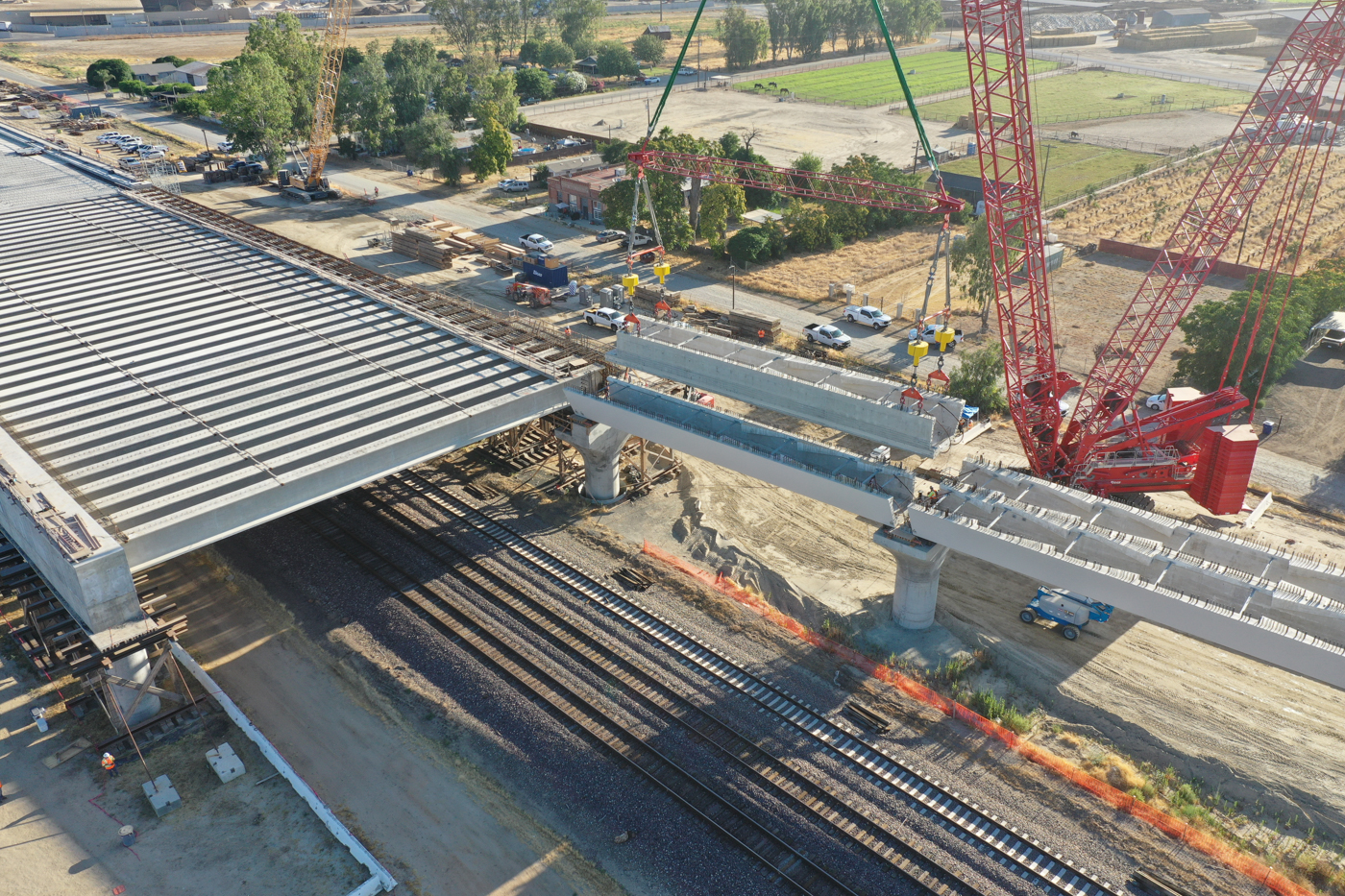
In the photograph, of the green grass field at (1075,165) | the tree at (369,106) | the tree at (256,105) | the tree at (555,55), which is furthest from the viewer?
the tree at (555,55)

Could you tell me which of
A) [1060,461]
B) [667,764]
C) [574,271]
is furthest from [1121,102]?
[667,764]

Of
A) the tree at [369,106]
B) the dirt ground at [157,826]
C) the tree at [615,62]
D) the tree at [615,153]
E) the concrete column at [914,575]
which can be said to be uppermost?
the tree at [615,62]

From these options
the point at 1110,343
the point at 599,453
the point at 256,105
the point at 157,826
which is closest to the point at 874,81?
the point at 256,105

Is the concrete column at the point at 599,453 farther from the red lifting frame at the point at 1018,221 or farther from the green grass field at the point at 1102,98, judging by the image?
the green grass field at the point at 1102,98

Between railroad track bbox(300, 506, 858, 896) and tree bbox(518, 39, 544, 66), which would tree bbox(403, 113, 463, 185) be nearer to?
tree bbox(518, 39, 544, 66)

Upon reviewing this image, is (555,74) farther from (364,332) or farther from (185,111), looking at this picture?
(364,332)

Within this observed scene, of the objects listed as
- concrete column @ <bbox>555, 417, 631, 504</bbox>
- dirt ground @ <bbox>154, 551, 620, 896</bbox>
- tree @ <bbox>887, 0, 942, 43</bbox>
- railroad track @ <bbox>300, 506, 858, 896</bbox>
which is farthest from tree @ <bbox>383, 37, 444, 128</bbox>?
tree @ <bbox>887, 0, 942, 43</bbox>

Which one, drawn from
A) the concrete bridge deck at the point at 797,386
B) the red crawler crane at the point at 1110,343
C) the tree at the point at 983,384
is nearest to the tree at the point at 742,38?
the tree at the point at 983,384
